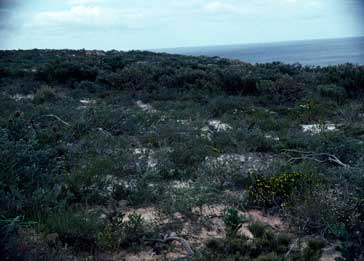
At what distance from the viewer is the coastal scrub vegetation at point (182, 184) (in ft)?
12.8

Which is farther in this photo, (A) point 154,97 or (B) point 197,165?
(A) point 154,97

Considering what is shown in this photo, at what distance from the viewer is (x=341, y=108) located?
1077 centimetres

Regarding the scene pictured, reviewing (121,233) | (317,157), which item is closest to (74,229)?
(121,233)

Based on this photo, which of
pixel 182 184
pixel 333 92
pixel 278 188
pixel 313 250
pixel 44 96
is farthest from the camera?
pixel 44 96

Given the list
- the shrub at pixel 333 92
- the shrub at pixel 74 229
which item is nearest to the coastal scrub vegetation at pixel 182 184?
the shrub at pixel 74 229

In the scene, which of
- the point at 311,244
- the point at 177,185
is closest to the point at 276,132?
the point at 177,185

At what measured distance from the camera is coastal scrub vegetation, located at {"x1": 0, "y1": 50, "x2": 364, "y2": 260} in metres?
3.89

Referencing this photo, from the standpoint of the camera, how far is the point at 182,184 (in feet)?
18.4

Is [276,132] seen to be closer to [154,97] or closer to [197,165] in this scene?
[197,165]

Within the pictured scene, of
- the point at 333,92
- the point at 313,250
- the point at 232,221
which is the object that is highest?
the point at 333,92

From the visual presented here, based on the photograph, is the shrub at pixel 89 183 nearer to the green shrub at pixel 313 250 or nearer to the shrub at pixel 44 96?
the green shrub at pixel 313 250

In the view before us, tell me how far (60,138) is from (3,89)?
7.73 m

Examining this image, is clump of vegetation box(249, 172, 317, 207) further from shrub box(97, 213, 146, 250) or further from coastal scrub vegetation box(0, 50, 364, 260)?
shrub box(97, 213, 146, 250)

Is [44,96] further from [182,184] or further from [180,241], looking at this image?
[180,241]
